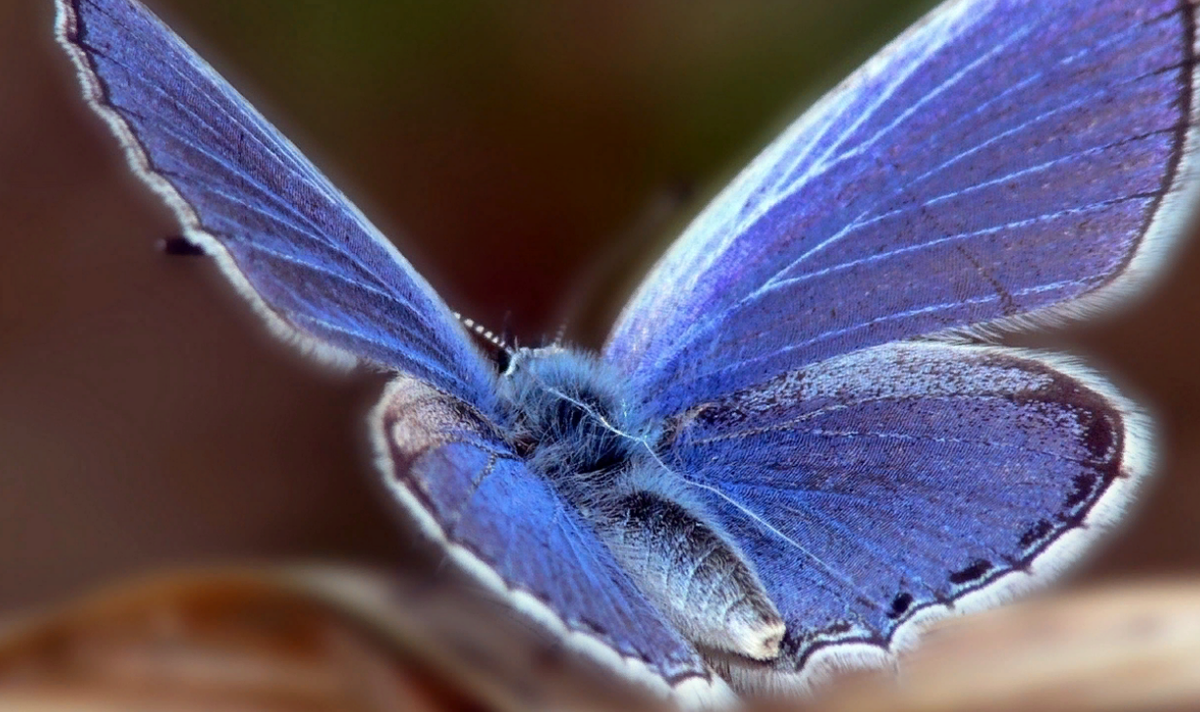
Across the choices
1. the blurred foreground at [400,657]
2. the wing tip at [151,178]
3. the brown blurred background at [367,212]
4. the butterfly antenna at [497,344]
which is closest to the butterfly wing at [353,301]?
the wing tip at [151,178]

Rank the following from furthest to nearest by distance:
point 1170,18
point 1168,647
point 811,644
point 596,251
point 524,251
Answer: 1. point 524,251
2. point 596,251
3. point 1168,647
4. point 811,644
5. point 1170,18

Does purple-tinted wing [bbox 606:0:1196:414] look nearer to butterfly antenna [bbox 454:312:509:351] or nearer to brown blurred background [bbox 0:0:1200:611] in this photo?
butterfly antenna [bbox 454:312:509:351]

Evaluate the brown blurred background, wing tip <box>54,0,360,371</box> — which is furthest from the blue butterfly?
the brown blurred background

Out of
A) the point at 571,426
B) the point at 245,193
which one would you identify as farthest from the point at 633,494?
the point at 245,193

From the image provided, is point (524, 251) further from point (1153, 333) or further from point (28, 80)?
point (1153, 333)

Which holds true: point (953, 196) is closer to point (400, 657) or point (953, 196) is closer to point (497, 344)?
point (497, 344)

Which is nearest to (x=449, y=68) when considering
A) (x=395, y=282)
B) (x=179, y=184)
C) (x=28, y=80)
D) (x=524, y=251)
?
(x=524, y=251)
